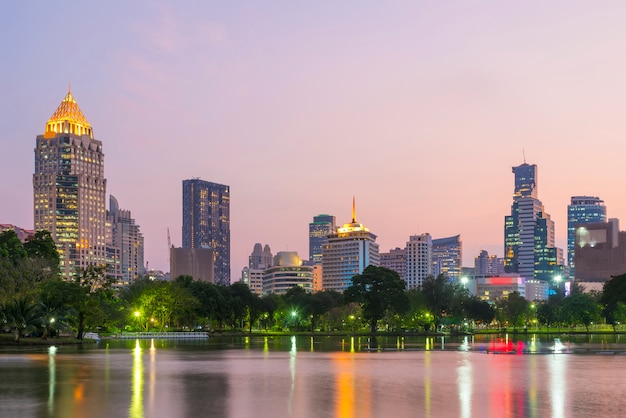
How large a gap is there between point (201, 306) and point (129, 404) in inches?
4895

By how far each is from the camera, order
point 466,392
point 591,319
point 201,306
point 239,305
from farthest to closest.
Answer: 1. point 591,319
2. point 239,305
3. point 201,306
4. point 466,392

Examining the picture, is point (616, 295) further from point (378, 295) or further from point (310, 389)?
point (310, 389)

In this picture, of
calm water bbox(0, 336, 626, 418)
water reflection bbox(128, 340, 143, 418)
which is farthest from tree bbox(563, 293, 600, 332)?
water reflection bbox(128, 340, 143, 418)

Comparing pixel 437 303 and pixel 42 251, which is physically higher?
pixel 42 251

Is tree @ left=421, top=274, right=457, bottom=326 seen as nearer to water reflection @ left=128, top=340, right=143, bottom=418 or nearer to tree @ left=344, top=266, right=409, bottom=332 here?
tree @ left=344, top=266, right=409, bottom=332

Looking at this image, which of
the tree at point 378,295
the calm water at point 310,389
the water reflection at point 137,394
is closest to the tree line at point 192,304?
→ the tree at point 378,295

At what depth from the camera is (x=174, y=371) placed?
49.8 m

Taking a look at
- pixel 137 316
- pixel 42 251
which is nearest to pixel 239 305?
pixel 137 316

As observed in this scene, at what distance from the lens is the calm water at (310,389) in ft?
99.7

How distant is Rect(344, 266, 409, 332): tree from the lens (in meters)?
164

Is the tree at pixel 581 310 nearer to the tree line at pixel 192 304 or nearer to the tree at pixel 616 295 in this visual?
the tree line at pixel 192 304

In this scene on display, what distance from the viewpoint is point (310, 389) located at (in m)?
38.3

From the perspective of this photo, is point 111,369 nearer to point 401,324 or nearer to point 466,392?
point 466,392

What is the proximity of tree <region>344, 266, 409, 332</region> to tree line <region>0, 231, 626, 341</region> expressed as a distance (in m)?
0.21
